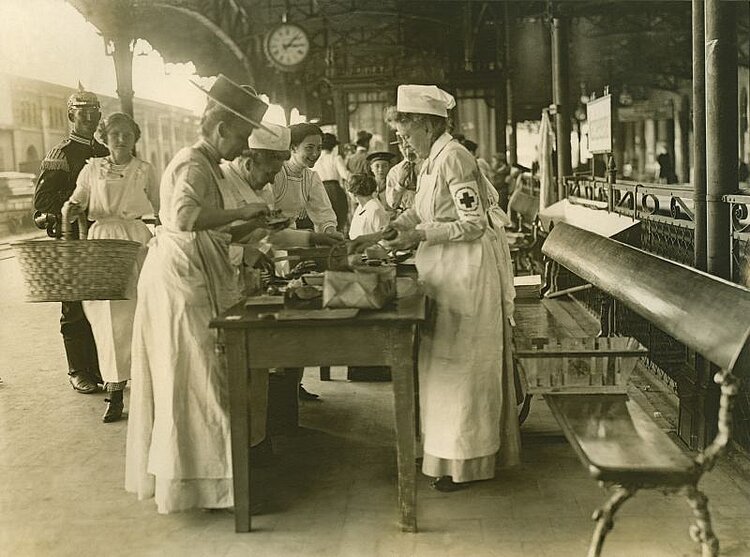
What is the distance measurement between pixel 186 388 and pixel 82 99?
2.54m

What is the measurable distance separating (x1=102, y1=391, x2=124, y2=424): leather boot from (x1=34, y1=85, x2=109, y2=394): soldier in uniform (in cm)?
64

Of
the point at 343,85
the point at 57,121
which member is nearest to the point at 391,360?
the point at 57,121

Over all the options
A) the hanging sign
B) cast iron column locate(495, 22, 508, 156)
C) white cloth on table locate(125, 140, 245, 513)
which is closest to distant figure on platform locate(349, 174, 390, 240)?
white cloth on table locate(125, 140, 245, 513)

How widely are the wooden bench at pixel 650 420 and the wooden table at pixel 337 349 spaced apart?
605 millimetres

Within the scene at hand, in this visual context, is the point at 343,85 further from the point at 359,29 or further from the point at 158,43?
the point at 158,43

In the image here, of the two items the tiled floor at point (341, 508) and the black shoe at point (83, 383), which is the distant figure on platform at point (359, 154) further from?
the tiled floor at point (341, 508)

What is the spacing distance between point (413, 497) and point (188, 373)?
1.03 metres

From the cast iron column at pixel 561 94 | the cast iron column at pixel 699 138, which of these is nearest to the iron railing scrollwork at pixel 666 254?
the cast iron column at pixel 699 138

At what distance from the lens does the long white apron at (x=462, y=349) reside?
3.55 m

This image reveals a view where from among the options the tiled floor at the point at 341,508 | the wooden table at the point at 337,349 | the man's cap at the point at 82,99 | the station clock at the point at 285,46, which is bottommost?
the tiled floor at the point at 341,508

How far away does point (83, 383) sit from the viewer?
220 inches

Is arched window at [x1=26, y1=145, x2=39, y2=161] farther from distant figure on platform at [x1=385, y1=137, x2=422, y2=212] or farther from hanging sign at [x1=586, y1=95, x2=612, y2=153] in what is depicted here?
hanging sign at [x1=586, y1=95, x2=612, y2=153]

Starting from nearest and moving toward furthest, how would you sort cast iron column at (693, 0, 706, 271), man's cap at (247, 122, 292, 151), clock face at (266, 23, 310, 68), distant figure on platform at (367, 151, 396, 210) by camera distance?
1. man's cap at (247, 122, 292, 151)
2. cast iron column at (693, 0, 706, 271)
3. distant figure on platform at (367, 151, 396, 210)
4. clock face at (266, 23, 310, 68)

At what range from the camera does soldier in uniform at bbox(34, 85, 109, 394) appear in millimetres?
5195
